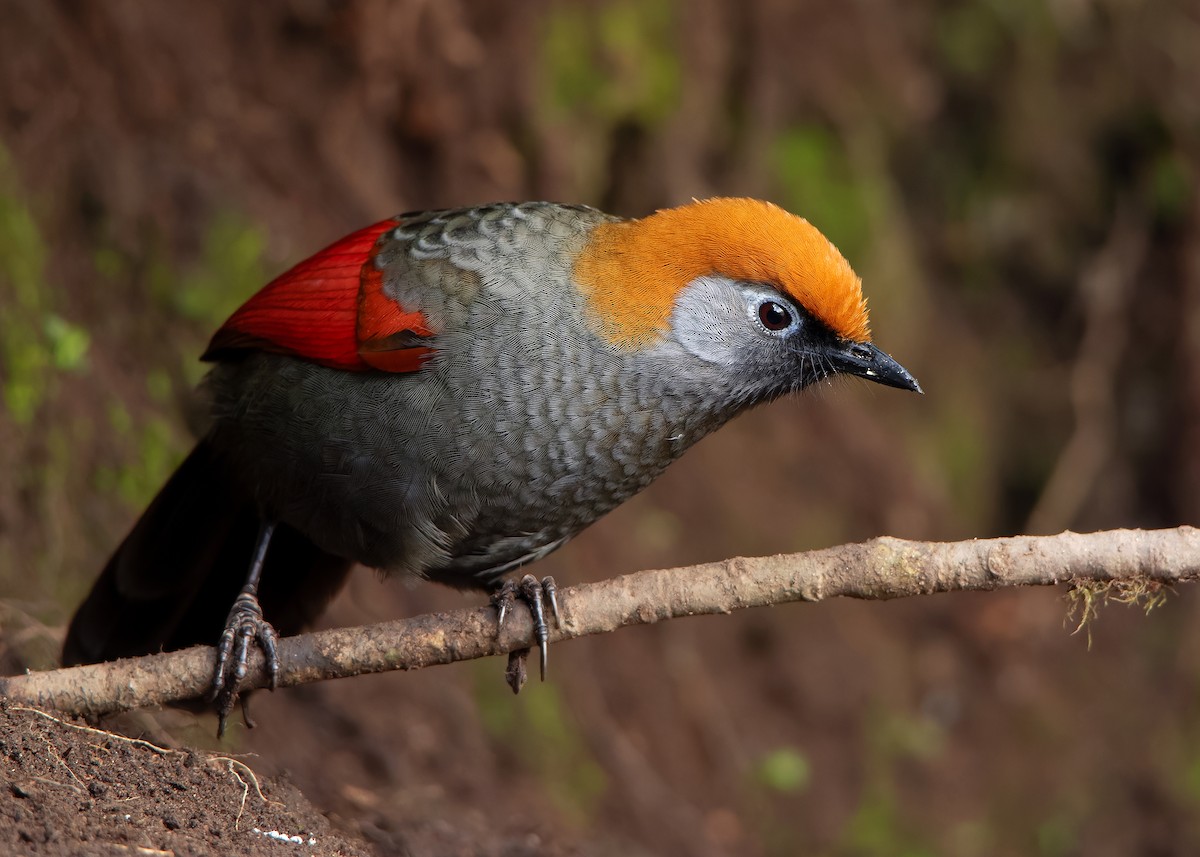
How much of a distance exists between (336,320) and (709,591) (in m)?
1.55

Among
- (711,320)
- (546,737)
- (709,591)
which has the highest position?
(711,320)

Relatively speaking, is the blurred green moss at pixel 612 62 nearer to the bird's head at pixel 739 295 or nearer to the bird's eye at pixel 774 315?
Result: the bird's head at pixel 739 295

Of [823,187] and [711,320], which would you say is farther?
[823,187]

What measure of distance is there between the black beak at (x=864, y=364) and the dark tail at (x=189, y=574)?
204cm

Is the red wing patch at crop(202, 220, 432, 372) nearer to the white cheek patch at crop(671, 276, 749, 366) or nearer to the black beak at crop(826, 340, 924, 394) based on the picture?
the white cheek patch at crop(671, 276, 749, 366)

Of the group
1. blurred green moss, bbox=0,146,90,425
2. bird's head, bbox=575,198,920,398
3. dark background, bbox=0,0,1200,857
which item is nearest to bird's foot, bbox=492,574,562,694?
bird's head, bbox=575,198,920,398

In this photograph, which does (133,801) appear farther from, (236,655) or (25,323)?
(25,323)

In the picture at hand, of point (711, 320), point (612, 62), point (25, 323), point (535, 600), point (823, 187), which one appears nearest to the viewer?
point (535, 600)

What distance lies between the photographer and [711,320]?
383 cm

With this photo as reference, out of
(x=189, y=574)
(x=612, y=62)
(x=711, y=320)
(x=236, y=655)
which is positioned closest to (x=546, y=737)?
(x=189, y=574)

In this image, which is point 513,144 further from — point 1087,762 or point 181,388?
point 1087,762

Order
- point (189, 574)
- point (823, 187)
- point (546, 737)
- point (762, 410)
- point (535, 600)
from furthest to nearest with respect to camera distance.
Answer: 1. point (823, 187)
2. point (762, 410)
3. point (546, 737)
4. point (189, 574)
5. point (535, 600)

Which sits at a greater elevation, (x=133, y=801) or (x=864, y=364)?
(x=864, y=364)

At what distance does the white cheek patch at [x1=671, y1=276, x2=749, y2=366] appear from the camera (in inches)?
150
